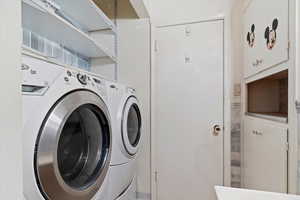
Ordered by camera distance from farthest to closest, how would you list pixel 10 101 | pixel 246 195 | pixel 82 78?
pixel 82 78
pixel 246 195
pixel 10 101

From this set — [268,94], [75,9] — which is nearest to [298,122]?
[268,94]

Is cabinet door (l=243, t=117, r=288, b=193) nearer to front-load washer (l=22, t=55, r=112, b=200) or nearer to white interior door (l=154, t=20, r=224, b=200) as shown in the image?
white interior door (l=154, t=20, r=224, b=200)

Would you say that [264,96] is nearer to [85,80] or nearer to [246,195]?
[246,195]

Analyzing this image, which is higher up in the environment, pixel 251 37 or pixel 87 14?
pixel 87 14

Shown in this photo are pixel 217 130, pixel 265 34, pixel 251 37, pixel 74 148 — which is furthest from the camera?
pixel 217 130

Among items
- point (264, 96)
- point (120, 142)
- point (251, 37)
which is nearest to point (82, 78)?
point (120, 142)

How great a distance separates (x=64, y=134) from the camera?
37.7 inches

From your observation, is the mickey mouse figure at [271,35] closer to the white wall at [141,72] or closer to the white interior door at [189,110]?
the white interior door at [189,110]

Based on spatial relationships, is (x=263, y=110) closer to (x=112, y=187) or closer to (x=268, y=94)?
(x=268, y=94)

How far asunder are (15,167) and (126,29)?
1.73 metres

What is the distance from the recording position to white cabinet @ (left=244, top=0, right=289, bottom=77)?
93cm

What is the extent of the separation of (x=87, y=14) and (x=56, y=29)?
0.37m

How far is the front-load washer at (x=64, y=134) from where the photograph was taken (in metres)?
0.62

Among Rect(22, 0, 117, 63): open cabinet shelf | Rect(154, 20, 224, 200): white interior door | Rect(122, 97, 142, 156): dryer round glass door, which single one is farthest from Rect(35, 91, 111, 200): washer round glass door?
Rect(154, 20, 224, 200): white interior door
